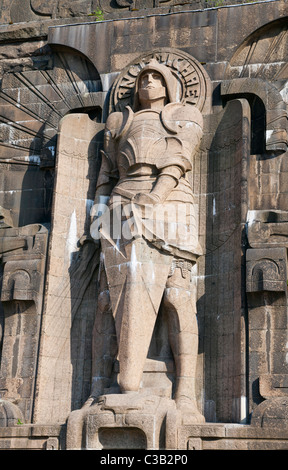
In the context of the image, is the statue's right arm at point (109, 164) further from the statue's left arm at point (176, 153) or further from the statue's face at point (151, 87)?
the statue's left arm at point (176, 153)

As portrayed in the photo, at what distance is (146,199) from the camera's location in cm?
1425

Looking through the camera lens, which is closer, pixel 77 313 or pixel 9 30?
pixel 77 313

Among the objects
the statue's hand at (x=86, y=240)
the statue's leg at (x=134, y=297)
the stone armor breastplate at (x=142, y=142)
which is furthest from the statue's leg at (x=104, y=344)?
the stone armor breastplate at (x=142, y=142)

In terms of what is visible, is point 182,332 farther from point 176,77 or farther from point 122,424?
point 176,77

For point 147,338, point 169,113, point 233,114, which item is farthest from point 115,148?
point 147,338

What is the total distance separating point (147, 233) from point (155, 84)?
9.10ft

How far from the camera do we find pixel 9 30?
17.3 metres

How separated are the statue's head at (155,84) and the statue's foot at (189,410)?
506 centimetres

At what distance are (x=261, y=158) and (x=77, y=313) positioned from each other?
13.1ft

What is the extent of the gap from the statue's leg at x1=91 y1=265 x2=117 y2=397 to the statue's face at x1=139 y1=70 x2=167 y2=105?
321 centimetres

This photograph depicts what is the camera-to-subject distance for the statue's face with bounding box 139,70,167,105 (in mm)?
15195

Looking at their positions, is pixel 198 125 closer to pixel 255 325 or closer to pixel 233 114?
pixel 233 114

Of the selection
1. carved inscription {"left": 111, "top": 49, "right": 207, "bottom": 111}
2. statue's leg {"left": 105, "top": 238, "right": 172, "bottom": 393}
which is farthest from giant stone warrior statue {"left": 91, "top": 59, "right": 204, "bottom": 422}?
carved inscription {"left": 111, "top": 49, "right": 207, "bottom": 111}

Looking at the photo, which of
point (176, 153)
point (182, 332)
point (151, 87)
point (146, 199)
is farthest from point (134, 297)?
point (151, 87)
